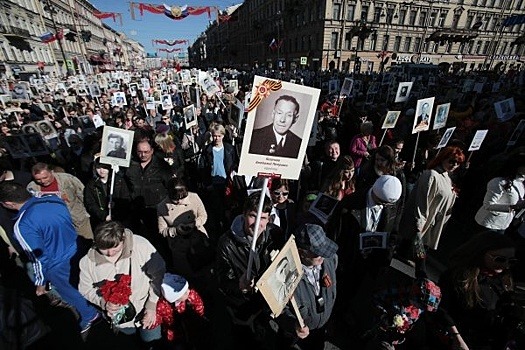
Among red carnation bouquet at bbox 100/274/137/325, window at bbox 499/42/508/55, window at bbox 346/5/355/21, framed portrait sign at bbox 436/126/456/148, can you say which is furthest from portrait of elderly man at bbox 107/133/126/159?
window at bbox 499/42/508/55

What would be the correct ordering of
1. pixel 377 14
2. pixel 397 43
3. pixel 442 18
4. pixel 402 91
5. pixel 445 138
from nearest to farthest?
pixel 445 138 < pixel 402 91 < pixel 377 14 < pixel 397 43 < pixel 442 18

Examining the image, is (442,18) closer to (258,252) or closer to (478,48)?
(478,48)

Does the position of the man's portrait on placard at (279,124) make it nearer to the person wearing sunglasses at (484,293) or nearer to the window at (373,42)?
the person wearing sunglasses at (484,293)

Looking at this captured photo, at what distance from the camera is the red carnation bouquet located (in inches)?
85.1

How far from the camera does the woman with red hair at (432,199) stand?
3197 millimetres

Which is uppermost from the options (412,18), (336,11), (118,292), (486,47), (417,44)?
(336,11)

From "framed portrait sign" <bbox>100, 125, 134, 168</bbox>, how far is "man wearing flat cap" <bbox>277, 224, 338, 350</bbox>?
277 cm

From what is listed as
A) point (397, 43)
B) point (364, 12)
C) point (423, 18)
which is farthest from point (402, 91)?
point (423, 18)

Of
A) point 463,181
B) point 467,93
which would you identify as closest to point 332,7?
point 467,93

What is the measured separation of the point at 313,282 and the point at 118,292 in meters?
1.64

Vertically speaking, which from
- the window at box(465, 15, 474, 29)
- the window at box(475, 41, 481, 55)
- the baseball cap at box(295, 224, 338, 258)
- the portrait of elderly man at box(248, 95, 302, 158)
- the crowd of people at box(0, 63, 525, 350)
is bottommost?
the crowd of people at box(0, 63, 525, 350)

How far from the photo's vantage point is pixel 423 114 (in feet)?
16.5

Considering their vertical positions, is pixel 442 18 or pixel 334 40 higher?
pixel 442 18

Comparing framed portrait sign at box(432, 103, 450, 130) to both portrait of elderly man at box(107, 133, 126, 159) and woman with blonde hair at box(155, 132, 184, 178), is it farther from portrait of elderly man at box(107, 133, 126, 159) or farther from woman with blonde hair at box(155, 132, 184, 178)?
portrait of elderly man at box(107, 133, 126, 159)
